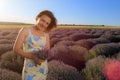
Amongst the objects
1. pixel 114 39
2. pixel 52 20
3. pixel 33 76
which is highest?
pixel 52 20

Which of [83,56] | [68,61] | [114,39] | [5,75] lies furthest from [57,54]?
[114,39]

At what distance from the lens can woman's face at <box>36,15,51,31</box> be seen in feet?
12.7

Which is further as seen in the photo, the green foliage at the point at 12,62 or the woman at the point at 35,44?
the green foliage at the point at 12,62

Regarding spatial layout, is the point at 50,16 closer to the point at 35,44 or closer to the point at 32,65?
the point at 35,44

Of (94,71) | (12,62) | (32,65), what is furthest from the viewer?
(12,62)

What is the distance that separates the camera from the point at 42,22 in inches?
152

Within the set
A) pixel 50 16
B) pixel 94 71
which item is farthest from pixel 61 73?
pixel 50 16

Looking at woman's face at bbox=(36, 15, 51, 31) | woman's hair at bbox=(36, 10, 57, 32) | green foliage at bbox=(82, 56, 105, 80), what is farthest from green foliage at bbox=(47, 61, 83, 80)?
woman's face at bbox=(36, 15, 51, 31)

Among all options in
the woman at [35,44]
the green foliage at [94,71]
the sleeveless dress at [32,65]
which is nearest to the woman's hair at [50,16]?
the woman at [35,44]

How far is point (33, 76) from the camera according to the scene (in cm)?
387

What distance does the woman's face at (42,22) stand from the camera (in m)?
3.87

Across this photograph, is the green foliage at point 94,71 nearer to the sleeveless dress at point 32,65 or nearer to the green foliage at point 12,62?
the green foliage at point 12,62

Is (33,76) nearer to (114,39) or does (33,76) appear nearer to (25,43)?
(25,43)

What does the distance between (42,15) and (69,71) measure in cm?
256
